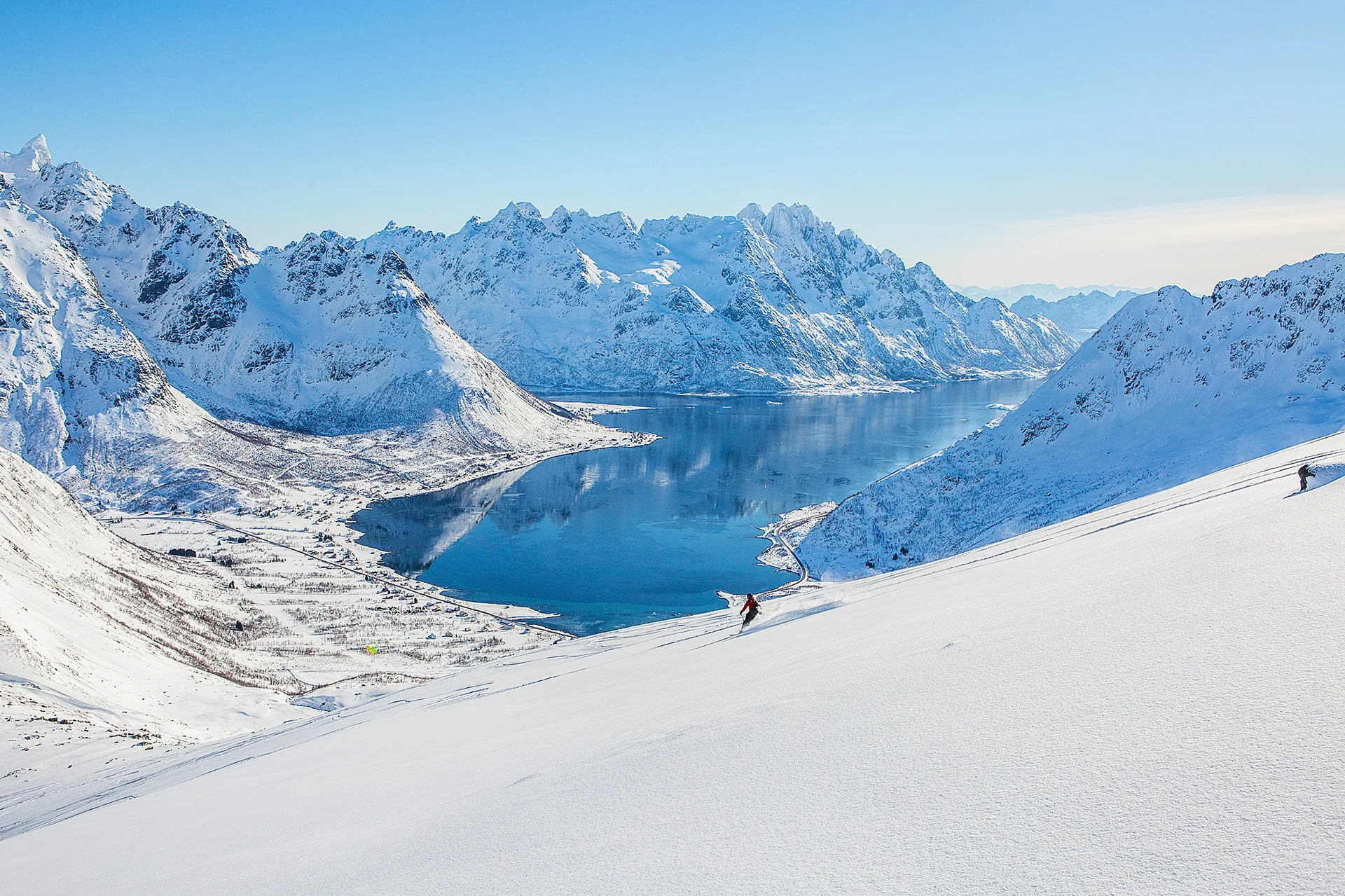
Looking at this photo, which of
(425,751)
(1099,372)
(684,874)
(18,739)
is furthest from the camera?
(1099,372)

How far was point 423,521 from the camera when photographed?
88.1 metres

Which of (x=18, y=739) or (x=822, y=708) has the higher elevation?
(x=822, y=708)

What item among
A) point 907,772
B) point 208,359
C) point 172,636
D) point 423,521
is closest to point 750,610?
point 907,772

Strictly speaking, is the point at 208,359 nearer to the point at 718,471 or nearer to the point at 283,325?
the point at 283,325

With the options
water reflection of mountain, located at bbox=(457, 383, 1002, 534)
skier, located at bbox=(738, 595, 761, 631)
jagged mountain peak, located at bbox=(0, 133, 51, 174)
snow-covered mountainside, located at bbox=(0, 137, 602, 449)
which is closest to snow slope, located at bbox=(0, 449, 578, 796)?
skier, located at bbox=(738, 595, 761, 631)

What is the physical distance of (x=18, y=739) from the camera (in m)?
23.6

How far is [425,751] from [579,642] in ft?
52.9

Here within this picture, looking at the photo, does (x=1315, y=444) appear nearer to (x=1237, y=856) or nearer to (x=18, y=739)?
(x=1237, y=856)

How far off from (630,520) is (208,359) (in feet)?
360

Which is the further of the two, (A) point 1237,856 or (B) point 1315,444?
(B) point 1315,444

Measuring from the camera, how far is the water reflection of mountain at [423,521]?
242 feet

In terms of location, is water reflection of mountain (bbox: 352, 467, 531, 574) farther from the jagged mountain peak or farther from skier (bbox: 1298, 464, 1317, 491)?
the jagged mountain peak

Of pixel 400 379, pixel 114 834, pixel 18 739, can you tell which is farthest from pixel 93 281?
pixel 114 834

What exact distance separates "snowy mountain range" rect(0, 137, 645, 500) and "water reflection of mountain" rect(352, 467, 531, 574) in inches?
609
